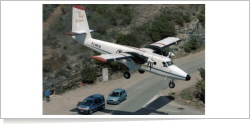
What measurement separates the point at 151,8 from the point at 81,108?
141 feet

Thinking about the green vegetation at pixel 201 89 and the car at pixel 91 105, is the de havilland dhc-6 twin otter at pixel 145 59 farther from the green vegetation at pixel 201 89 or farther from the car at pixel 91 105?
the green vegetation at pixel 201 89

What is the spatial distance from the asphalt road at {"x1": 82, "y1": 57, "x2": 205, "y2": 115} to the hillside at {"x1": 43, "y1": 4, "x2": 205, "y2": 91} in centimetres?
585

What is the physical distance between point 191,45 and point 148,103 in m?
22.8

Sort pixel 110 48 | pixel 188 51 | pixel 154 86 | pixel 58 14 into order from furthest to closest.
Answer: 1. pixel 58 14
2. pixel 188 51
3. pixel 154 86
4. pixel 110 48

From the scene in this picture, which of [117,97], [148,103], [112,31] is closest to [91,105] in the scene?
[117,97]

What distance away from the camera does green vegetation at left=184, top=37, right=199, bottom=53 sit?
6562 cm

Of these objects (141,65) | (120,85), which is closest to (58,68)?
(120,85)

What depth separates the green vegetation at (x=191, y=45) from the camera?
65.6 meters

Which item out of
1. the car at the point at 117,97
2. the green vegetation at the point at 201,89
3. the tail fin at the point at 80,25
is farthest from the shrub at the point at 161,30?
the tail fin at the point at 80,25

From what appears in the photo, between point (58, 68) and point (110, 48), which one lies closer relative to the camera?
point (110, 48)

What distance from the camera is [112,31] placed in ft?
232

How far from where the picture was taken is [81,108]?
42906mm

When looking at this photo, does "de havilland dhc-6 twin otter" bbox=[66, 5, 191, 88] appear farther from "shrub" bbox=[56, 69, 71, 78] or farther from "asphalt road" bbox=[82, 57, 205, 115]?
"shrub" bbox=[56, 69, 71, 78]
